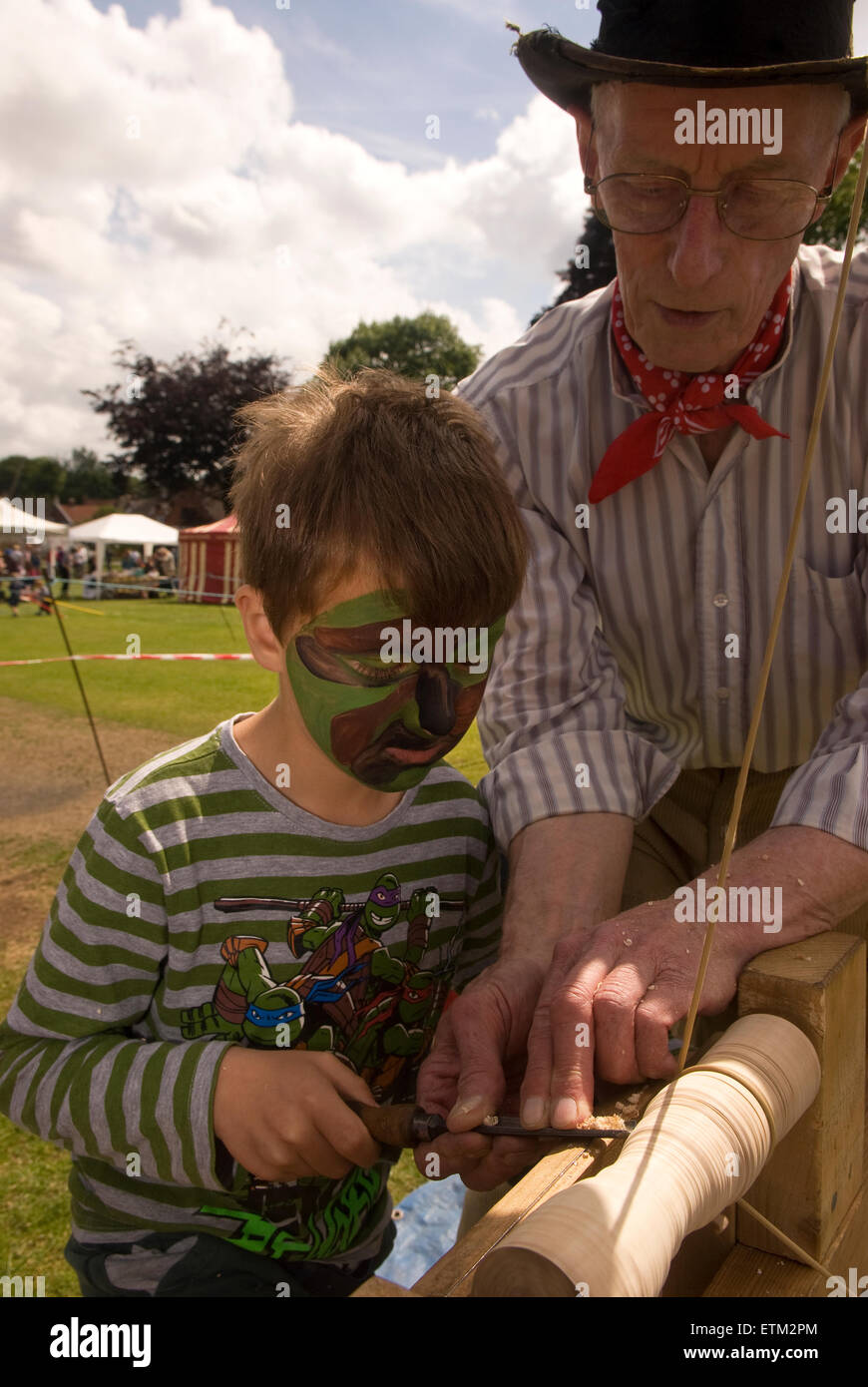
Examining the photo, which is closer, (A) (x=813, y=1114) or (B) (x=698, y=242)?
(A) (x=813, y=1114)

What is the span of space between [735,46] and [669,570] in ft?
2.74

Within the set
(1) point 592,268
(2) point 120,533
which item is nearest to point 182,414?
(2) point 120,533

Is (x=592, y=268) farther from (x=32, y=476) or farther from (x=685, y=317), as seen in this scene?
(x=32, y=476)

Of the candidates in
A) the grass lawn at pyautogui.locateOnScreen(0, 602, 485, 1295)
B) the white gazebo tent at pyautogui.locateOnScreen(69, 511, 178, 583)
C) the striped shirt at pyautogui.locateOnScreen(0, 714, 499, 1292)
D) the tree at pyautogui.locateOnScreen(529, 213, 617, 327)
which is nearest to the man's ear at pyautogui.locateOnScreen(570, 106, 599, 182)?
the striped shirt at pyautogui.locateOnScreen(0, 714, 499, 1292)

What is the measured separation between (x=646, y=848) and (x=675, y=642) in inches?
16.5

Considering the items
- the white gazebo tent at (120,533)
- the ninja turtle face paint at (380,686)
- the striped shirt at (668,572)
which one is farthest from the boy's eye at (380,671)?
the white gazebo tent at (120,533)

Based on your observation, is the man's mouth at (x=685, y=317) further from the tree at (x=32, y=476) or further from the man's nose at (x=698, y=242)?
the tree at (x=32, y=476)

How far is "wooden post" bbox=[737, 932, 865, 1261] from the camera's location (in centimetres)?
110

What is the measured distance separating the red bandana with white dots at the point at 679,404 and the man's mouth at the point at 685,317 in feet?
0.39

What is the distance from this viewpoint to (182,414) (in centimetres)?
3638

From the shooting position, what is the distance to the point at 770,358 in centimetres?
173

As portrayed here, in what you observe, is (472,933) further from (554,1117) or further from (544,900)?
(554,1117)

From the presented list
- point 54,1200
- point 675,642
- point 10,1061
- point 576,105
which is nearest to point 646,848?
point 675,642

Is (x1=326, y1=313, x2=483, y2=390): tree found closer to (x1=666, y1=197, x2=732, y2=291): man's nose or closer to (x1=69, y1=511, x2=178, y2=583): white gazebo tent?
(x1=69, y1=511, x2=178, y2=583): white gazebo tent
